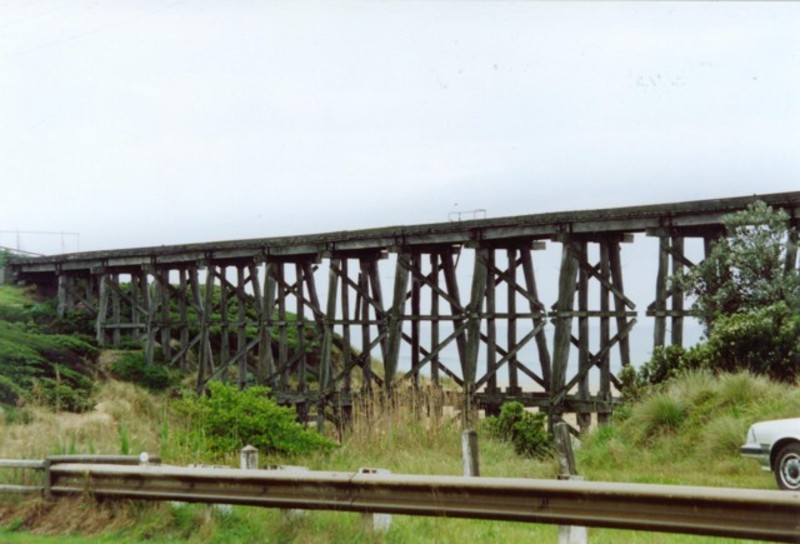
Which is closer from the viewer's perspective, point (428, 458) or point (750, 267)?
point (428, 458)

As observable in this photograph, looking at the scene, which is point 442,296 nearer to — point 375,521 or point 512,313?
point 512,313

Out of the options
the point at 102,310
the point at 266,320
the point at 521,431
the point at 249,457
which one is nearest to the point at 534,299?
the point at 521,431

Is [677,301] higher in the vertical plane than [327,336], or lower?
higher

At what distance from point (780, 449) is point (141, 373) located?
19314 millimetres

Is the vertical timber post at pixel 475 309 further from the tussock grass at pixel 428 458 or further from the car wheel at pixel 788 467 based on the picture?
the car wheel at pixel 788 467

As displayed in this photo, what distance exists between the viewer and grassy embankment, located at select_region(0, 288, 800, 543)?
24.2 feet

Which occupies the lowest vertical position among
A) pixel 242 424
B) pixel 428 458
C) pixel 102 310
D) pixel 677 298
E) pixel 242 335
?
pixel 428 458

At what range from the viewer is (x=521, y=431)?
1411cm

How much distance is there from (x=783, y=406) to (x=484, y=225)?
866 centimetres

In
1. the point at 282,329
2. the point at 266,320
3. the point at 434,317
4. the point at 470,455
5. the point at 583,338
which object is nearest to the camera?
the point at 470,455

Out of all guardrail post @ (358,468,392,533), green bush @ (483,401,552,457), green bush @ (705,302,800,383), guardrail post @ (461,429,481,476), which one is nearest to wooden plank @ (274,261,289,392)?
green bush @ (483,401,552,457)

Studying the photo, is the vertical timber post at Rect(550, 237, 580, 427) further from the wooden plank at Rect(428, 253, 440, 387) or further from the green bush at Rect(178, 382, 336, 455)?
the green bush at Rect(178, 382, 336, 455)

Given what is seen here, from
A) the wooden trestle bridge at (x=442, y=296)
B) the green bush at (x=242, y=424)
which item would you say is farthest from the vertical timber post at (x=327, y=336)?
the green bush at (x=242, y=424)

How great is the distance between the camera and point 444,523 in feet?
25.3
